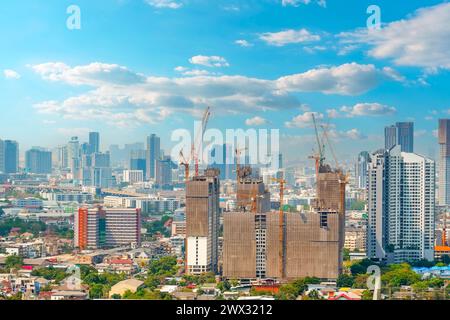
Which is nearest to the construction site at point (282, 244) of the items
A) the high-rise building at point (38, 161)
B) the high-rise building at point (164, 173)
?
the high-rise building at point (164, 173)

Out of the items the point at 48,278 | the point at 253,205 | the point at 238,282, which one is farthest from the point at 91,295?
A: the point at 253,205

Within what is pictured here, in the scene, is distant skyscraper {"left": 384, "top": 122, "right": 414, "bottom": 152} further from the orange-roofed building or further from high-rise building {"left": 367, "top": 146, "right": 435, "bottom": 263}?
the orange-roofed building

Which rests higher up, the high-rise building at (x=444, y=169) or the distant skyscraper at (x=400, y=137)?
the distant skyscraper at (x=400, y=137)

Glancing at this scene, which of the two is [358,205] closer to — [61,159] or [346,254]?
[346,254]

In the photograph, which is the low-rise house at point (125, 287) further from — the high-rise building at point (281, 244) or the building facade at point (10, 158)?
the building facade at point (10, 158)

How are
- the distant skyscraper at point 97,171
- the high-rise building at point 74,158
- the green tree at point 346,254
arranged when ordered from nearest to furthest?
the green tree at point 346,254
the high-rise building at point 74,158
the distant skyscraper at point 97,171

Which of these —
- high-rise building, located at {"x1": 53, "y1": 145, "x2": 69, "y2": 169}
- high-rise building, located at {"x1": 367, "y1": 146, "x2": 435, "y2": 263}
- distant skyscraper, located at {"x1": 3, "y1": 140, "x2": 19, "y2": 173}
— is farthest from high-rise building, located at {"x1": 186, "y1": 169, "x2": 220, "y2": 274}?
distant skyscraper, located at {"x1": 3, "y1": 140, "x2": 19, "y2": 173}
